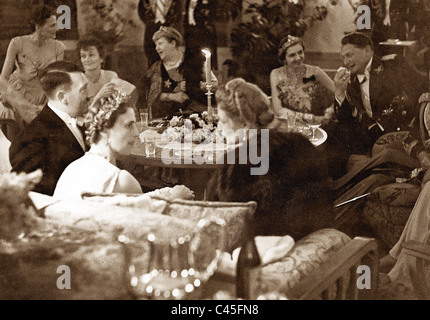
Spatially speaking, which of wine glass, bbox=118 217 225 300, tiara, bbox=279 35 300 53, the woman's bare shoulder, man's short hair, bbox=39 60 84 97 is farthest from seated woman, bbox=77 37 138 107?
tiara, bbox=279 35 300 53

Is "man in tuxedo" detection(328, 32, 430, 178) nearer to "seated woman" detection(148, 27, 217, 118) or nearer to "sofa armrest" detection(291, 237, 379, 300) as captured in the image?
"sofa armrest" detection(291, 237, 379, 300)

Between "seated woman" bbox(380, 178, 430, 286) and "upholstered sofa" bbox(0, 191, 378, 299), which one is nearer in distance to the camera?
"upholstered sofa" bbox(0, 191, 378, 299)

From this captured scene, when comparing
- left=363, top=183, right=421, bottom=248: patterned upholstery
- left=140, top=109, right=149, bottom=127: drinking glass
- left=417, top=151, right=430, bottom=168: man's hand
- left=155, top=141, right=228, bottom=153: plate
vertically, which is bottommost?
left=363, top=183, right=421, bottom=248: patterned upholstery

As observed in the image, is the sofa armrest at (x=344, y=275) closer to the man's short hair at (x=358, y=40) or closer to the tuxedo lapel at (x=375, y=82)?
the tuxedo lapel at (x=375, y=82)

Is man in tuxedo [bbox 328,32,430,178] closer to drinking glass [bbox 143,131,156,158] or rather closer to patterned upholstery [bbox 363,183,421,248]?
patterned upholstery [bbox 363,183,421,248]

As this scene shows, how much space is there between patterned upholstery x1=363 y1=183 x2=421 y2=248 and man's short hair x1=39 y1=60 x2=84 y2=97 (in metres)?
2.48

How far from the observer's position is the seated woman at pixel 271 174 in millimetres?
5832

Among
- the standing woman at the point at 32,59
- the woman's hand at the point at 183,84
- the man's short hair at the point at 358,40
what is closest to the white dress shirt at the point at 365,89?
the man's short hair at the point at 358,40

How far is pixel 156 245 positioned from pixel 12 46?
1875 millimetres

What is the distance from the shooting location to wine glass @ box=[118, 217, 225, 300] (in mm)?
5836

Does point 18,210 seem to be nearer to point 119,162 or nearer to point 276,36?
point 119,162

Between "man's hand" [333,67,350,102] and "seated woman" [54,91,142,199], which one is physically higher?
"man's hand" [333,67,350,102]
